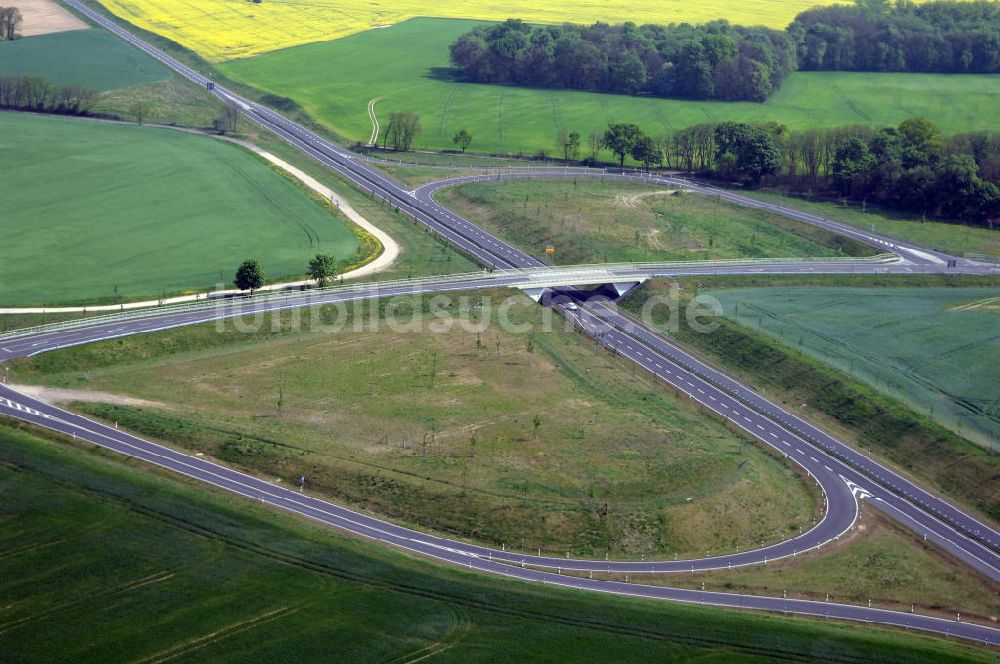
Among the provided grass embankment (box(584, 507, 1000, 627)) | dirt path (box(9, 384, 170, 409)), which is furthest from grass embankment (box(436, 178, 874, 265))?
grass embankment (box(584, 507, 1000, 627))

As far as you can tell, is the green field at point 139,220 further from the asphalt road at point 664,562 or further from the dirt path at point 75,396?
the dirt path at point 75,396

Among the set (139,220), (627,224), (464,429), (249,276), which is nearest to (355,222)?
(139,220)

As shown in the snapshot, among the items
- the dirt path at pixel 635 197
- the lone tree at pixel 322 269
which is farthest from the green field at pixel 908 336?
the lone tree at pixel 322 269

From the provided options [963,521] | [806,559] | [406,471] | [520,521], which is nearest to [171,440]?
[406,471]

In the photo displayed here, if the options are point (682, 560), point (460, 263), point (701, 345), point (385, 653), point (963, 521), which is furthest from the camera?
point (460, 263)

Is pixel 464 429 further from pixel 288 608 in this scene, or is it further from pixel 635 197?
pixel 635 197

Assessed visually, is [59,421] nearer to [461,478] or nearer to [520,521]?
[461,478]

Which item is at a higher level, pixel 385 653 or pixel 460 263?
pixel 460 263
